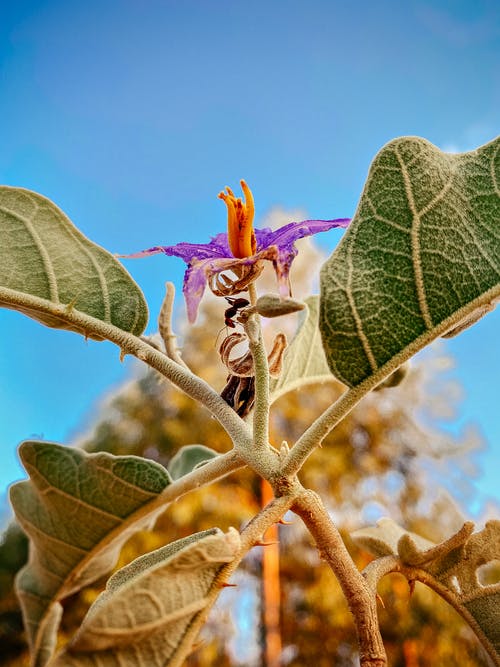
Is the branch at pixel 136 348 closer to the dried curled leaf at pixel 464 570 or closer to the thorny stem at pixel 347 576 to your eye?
the thorny stem at pixel 347 576

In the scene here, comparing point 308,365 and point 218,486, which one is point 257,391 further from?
point 218,486

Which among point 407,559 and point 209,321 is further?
point 209,321

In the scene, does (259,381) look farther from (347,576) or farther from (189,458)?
(189,458)

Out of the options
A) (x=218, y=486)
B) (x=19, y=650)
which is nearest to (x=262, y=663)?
(x=218, y=486)

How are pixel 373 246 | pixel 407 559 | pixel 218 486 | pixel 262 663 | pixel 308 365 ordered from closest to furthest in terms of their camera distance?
pixel 373 246
pixel 407 559
pixel 308 365
pixel 262 663
pixel 218 486

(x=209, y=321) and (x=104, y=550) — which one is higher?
(x=209, y=321)

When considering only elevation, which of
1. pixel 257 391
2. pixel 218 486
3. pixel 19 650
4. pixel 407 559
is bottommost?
pixel 407 559

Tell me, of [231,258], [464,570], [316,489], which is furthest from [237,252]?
[316,489]
